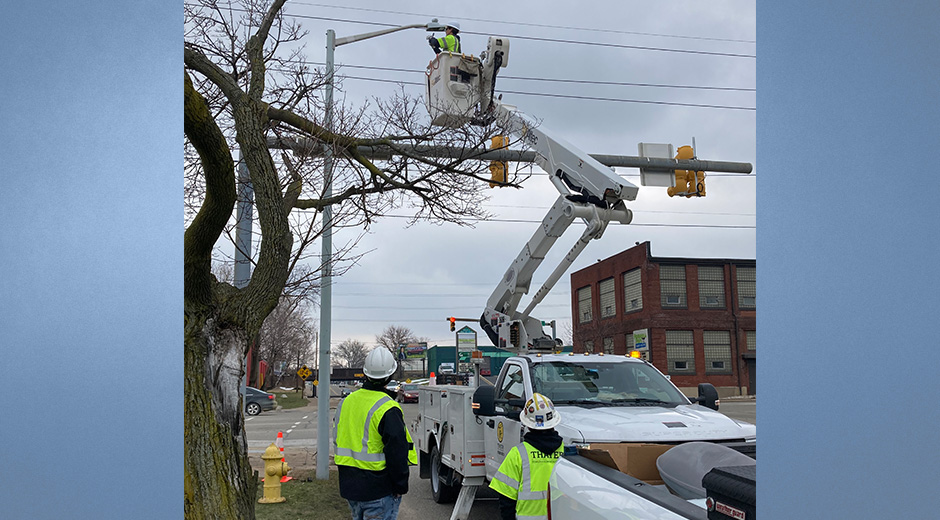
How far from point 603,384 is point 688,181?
4.49 metres

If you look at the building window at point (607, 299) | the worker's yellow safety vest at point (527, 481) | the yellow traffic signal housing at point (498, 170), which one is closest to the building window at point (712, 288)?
the building window at point (607, 299)

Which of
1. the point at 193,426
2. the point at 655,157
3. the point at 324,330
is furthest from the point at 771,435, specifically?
the point at 324,330

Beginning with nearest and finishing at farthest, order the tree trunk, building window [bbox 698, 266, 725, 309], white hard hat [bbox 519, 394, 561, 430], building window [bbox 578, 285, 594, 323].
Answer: white hard hat [bbox 519, 394, 561, 430], the tree trunk, building window [bbox 698, 266, 725, 309], building window [bbox 578, 285, 594, 323]

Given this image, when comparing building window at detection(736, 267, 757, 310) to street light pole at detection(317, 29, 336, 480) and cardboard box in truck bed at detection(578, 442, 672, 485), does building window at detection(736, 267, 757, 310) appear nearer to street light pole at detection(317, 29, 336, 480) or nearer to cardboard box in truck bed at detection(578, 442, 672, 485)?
street light pole at detection(317, 29, 336, 480)

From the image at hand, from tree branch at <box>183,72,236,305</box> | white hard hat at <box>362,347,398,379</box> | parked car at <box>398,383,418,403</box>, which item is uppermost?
tree branch at <box>183,72,236,305</box>

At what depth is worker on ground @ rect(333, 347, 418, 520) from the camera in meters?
5.71

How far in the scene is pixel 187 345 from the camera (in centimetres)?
687

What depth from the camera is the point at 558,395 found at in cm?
859

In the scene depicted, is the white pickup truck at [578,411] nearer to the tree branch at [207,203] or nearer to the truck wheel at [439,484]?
the truck wheel at [439,484]

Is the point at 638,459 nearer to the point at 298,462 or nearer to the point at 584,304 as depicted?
the point at 298,462

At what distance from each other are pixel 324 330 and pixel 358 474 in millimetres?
7349

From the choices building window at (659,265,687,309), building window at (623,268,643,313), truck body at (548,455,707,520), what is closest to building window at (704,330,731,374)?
building window at (659,265,687,309)

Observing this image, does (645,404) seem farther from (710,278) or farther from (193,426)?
(710,278)

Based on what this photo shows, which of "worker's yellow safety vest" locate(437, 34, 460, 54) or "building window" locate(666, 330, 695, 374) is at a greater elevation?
"worker's yellow safety vest" locate(437, 34, 460, 54)
